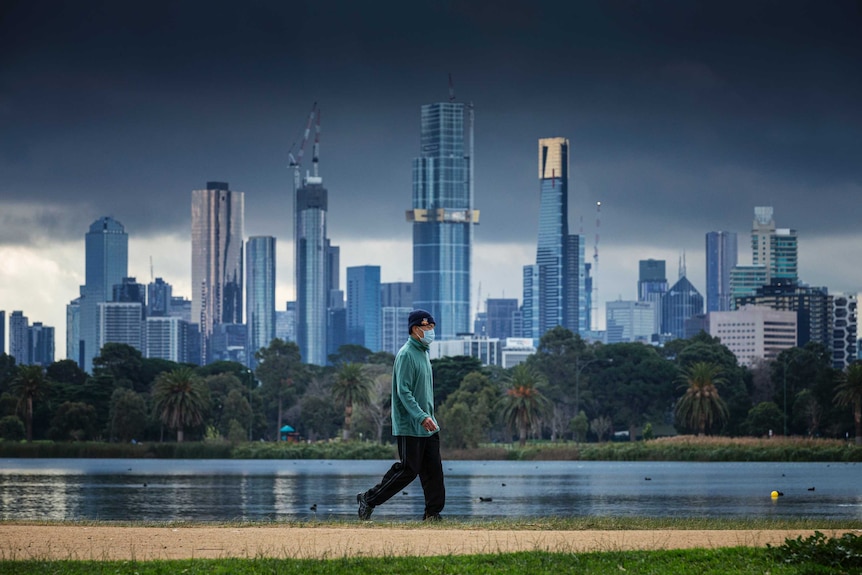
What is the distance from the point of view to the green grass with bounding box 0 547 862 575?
15.7m

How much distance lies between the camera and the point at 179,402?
397ft

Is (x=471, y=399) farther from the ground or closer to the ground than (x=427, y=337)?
closer to the ground

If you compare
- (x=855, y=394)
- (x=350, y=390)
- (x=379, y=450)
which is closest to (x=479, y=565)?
(x=379, y=450)

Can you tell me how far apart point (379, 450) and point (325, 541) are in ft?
326

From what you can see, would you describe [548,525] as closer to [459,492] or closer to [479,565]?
[479,565]

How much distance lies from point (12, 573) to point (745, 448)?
93438 mm

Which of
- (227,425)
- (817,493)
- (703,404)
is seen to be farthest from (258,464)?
(817,493)

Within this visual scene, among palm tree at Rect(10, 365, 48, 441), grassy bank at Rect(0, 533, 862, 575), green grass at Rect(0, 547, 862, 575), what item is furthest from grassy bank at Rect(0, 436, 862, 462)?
green grass at Rect(0, 547, 862, 575)

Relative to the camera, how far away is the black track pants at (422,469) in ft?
67.5

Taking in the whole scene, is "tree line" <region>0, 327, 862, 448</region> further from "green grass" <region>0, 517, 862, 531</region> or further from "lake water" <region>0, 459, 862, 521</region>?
"green grass" <region>0, 517, 862, 531</region>

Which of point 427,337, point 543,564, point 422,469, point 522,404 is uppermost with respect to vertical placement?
point 427,337

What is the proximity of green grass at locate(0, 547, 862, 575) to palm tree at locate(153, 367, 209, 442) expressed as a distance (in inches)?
4191

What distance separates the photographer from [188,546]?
59.4 feet

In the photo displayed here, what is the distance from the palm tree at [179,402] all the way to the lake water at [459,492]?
17.0 metres
